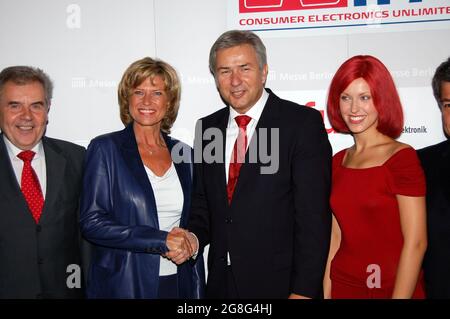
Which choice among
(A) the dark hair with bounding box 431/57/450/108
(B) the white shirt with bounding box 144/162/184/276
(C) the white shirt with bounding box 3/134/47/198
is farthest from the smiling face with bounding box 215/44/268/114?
(C) the white shirt with bounding box 3/134/47/198

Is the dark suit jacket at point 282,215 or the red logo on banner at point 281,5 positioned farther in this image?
the red logo on banner at point 281,5

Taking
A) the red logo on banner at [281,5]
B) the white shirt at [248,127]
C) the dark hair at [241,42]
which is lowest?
the white shirt at [248,127]

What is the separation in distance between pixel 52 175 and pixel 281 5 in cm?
252

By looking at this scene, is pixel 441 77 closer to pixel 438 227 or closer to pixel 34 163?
pixel 438 227

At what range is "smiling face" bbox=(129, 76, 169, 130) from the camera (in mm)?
2893

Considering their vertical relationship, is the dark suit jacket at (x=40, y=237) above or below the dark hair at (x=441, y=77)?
below

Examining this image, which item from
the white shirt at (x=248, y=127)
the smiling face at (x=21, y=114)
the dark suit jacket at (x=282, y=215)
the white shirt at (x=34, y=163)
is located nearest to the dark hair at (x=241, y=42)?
the white shirt at (x=248, y=127)

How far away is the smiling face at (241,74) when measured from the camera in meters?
2.62

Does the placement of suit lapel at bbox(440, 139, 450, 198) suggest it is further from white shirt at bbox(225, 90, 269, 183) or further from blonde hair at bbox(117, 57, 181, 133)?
blonde hair at bbox(117, 57, 181, 133)

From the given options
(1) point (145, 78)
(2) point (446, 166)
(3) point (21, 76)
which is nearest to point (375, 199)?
(2) point (446, 166)

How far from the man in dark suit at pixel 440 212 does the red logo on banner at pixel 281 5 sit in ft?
5.00

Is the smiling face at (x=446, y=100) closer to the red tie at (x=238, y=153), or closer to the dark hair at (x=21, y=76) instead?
the red tie at (x=238, y=153)

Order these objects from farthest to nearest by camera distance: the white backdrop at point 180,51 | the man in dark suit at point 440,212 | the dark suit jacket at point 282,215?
the white backdrop at point 180,51 < the man in dark suit at point 440,212 < the dark suit jacket at point 282,215

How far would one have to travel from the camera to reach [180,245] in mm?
2564
